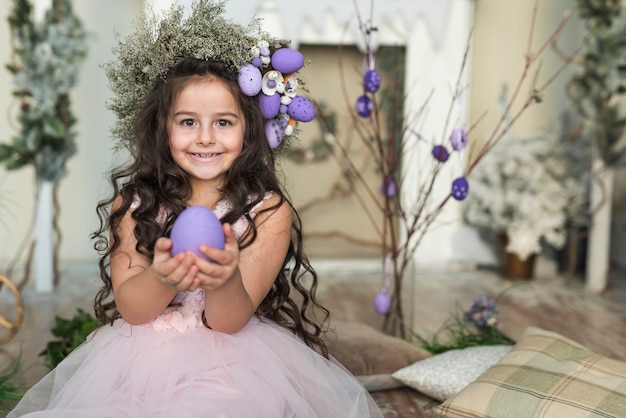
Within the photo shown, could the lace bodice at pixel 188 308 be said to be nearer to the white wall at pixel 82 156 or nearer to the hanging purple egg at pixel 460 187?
the hanging purple egg at pixel 460 187

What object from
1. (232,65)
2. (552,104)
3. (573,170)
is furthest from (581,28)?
(232,65)

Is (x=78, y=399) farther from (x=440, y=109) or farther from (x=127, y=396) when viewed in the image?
(x=440, y=109)

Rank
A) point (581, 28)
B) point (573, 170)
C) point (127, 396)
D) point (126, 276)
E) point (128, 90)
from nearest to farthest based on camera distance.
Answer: point (127, 396) < point (126, 276) < point (128, 90) < point (573, 170) < point (581, 28)

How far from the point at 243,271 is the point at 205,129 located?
359 mm

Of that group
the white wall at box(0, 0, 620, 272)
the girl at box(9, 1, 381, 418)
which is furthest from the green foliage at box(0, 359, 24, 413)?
the white wall at box(0, 0, 620, 272)

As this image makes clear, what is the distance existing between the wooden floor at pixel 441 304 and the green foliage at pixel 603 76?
0.89 meters

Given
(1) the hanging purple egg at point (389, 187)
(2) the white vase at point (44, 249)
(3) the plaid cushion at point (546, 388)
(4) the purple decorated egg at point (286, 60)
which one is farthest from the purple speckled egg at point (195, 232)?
(2) the white vase at point (44, 249)

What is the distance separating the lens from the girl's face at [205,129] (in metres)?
1.79

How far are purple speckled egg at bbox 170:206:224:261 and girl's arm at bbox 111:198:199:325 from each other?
2 cm

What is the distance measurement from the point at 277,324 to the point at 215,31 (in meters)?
0.78

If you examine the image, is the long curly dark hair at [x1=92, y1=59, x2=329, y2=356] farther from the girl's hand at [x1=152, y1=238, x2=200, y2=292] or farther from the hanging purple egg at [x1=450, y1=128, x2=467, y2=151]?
the hanging purple egg at [x1=450, y1=128, x2=467, y2=151]

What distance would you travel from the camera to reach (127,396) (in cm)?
162

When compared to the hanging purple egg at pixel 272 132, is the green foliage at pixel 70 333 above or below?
below

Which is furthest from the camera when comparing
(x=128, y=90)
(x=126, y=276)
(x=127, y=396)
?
(x=128, y=90)
